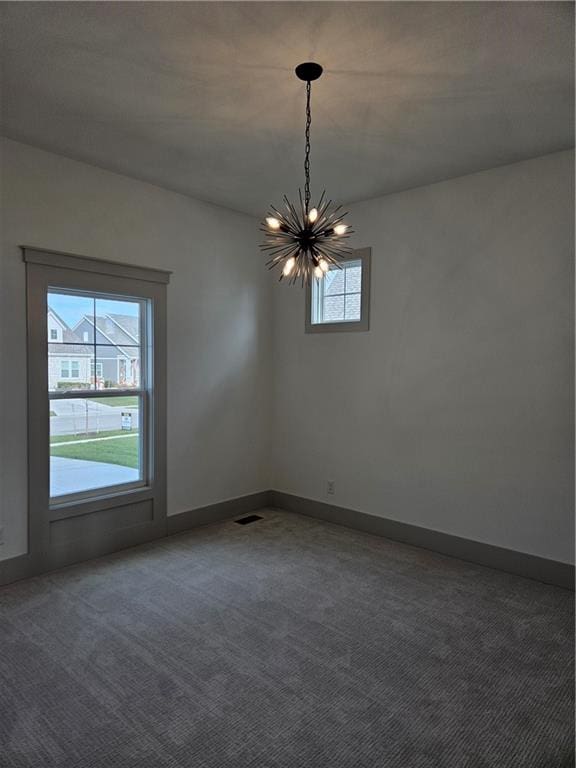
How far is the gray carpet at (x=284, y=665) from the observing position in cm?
191

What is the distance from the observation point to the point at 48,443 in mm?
3422

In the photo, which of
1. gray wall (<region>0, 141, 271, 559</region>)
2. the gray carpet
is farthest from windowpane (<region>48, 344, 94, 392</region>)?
the gray carpet

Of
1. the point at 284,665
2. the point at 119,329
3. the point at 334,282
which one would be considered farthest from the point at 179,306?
the point at 284,665

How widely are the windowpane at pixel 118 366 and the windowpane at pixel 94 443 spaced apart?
0.12m

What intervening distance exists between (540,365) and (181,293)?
113 inches

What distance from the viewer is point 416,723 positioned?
6.70ft

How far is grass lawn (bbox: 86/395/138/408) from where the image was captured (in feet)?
12.4

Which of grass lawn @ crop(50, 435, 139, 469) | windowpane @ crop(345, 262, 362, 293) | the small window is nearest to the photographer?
grass lawn @ crop(50, 435, 139, 469)

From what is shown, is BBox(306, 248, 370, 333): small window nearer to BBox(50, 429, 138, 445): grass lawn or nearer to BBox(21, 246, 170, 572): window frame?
BBox(21, 246, 170, 572): window frame

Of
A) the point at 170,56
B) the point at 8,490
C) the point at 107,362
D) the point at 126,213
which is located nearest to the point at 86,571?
the point at 8,490

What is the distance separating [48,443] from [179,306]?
60.3 inches

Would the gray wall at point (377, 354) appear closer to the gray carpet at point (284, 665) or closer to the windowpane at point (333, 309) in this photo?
the windowpane at point (333, 309)

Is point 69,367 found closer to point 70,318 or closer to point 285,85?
point 70,318

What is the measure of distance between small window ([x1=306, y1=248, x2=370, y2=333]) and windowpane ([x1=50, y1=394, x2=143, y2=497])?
6.03 ft
